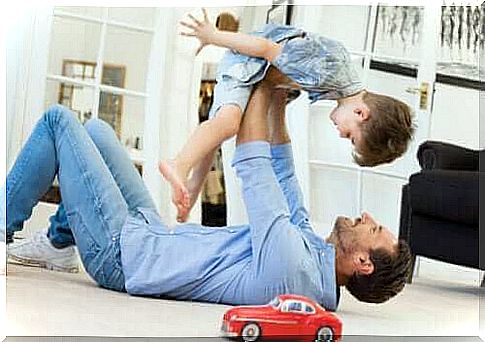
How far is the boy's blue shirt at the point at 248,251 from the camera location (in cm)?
161

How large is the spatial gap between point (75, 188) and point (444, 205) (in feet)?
2.43

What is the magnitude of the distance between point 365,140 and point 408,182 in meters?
0.13

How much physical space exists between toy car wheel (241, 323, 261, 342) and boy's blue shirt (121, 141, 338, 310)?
0.09 meters

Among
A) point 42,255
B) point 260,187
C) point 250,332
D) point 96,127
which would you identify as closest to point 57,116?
point 96,127

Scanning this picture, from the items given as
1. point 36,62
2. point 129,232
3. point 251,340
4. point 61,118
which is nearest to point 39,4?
point 36,62

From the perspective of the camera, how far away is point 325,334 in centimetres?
156

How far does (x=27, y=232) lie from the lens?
1.71 meters

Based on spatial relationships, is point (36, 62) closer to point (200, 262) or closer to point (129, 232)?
point (129, 232)

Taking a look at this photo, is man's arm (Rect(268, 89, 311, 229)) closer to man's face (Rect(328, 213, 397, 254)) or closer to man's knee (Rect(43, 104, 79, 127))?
man's face (Rect(328, 213, 397, 254))

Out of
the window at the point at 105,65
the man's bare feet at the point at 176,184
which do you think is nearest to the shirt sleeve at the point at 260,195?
the man's bare feet at the point at 176,184

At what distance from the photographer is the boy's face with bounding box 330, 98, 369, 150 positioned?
1.71 meters

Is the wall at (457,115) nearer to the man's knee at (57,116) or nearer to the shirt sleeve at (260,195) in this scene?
the shirt sleeve at (260,195)

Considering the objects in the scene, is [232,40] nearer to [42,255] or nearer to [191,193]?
[191,193]

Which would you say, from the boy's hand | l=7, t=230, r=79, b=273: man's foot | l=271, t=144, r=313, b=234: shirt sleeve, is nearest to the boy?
the boy's hand
